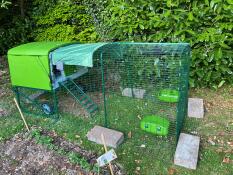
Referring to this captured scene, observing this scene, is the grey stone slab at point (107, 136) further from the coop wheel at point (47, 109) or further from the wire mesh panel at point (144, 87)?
the coop wheel at point (47, 109)

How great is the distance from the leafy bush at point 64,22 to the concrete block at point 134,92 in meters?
1.86

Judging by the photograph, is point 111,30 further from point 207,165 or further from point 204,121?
point 207,165

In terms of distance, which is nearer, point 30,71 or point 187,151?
point 187,151

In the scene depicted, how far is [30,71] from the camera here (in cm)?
470

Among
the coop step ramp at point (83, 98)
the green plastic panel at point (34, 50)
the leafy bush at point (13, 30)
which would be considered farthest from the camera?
the leafy bush at point (13, 30)

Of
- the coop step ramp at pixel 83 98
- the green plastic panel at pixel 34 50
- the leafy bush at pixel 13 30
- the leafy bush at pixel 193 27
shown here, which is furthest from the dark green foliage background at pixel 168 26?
the green plastic panel at pixel 34 50

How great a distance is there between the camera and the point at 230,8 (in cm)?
485

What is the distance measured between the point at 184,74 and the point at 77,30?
4.11 meters

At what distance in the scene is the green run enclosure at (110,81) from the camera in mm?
4273

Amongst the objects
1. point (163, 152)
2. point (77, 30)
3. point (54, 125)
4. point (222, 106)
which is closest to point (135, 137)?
point (163, 152)

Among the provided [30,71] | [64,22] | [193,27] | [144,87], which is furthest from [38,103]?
[193,27]

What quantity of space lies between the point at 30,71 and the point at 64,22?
2955 millimetres

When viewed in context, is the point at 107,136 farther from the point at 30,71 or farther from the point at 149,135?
the point at 30,71

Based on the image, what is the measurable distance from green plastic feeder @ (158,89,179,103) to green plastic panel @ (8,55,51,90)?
2000mm
